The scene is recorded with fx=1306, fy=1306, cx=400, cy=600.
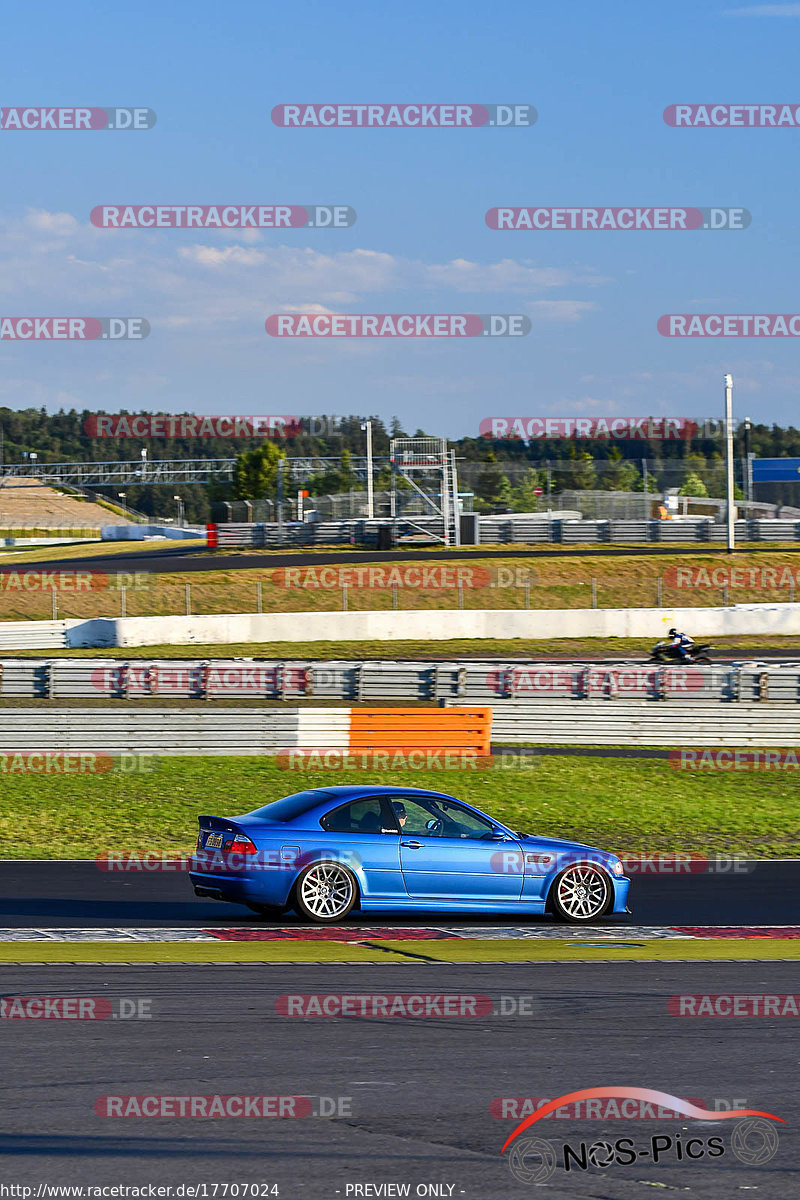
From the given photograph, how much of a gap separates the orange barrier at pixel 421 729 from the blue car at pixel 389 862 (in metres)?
8.60

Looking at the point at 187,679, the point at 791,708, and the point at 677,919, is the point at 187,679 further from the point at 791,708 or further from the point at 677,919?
the point at 677,919

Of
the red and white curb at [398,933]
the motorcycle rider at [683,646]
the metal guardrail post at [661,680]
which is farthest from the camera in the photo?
the motorcycle rider at [683,646]

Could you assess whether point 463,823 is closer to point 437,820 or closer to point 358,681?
point 437,820

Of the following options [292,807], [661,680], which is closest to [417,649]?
[661,680]

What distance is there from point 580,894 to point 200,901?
3580 millimetres

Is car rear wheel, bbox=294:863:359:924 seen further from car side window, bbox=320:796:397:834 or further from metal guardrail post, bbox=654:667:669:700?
metal guardrail post, bbox=654:667:669:700

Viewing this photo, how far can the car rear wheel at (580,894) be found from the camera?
10797 mm

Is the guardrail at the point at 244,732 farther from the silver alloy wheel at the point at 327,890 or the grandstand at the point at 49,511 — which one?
the grandstand at the point at 49,511

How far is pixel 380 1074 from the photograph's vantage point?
611cm

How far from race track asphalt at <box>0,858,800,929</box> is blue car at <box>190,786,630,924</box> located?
17.5 inches

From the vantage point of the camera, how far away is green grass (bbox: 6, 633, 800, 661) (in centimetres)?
3200

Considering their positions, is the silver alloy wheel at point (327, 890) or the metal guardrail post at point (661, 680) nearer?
the silver alloy wheel at point (327, 890)

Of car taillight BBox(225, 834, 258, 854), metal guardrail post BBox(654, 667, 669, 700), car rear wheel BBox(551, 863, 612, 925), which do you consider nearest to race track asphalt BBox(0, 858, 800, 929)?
car rear wheel BBox(551, 863, 612, 925)

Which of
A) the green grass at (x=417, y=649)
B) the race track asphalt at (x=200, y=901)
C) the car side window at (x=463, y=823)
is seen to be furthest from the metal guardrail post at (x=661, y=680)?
the car side window at (x=463, y=823)
